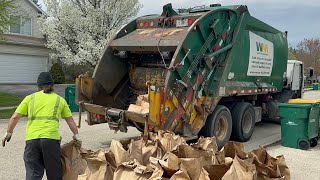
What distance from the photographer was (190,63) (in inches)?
258

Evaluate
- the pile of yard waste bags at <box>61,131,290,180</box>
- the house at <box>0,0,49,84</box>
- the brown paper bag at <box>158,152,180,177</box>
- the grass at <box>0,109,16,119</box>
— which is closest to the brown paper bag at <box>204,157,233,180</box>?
the pile of yard waste bags at <box>61,131,290,180</box>

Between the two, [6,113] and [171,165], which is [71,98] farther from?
[171,165]

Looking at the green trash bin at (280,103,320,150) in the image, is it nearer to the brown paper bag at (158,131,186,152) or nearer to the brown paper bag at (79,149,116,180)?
the brown paper bag at (158,131,186,152)

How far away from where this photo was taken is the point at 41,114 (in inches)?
162

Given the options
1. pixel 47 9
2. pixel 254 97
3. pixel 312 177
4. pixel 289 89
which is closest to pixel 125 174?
pixel 312 177

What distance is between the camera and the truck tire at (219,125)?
707 centimetres

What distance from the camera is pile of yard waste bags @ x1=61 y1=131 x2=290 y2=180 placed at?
10.9ft

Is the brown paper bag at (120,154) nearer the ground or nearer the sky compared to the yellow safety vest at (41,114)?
nearer the ground

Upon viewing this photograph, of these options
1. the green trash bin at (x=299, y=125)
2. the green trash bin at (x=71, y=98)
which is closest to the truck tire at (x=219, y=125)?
the green trash bin at (x=299, y=125)

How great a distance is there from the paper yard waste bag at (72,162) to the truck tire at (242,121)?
14.5 feet

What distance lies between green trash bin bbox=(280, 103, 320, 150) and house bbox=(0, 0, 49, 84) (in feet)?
66.7

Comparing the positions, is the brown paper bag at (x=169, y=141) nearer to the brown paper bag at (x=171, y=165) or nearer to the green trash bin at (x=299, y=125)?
Result: the brown paper bag at (x=171, y=165)

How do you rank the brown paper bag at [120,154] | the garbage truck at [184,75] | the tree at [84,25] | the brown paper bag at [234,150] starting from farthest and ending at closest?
1. the tree at [84,25]
2. the garbage truck at [184,75]
3. the brown paper bag at [234,150]
4. the brown paper bag at [120,154]

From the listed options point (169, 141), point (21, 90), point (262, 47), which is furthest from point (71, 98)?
point (21, 90)
